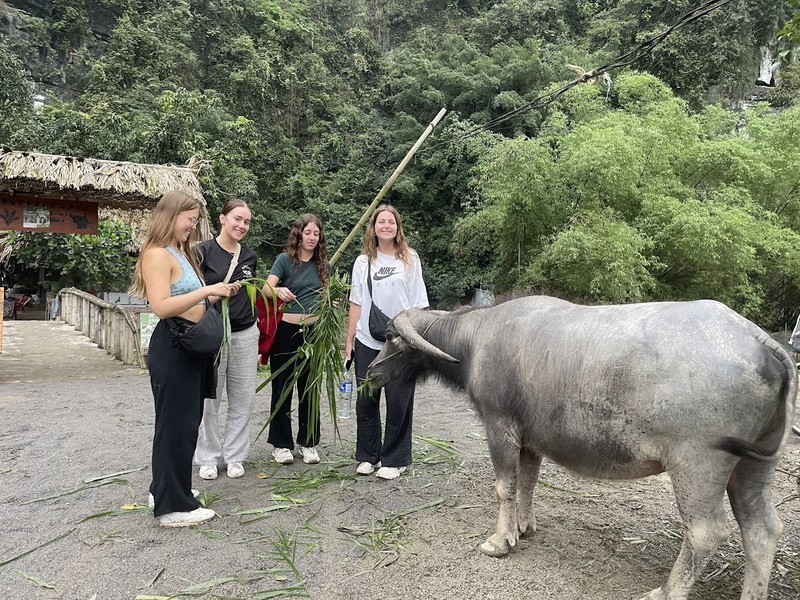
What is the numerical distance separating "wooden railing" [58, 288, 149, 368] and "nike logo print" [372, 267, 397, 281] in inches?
241

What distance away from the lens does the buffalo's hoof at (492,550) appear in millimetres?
2740

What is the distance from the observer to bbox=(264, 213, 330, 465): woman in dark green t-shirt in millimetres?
3791

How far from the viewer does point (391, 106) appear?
24328 millimetres

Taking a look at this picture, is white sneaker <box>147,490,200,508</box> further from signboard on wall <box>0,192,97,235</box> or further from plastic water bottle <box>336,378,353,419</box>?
signboard on wall <box>0,192,97,235</box>

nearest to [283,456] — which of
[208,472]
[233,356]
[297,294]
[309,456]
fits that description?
[309,456]

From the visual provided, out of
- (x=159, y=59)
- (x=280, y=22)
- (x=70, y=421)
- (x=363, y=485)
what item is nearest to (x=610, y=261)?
(x=363, y=485)

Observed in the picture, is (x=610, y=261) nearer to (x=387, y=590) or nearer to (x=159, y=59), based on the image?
(x=387, y=590)

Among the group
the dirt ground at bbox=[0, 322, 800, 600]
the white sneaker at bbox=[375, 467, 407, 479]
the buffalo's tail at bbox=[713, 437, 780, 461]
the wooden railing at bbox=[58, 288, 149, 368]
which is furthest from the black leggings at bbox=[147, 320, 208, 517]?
the wooden railing at bbox=[58, 288, 149, 368]

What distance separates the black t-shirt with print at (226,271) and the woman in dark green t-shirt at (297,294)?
252 mm

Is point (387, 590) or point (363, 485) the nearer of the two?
point (387, 590)

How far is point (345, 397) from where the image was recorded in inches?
191

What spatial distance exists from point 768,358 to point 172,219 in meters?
2.70

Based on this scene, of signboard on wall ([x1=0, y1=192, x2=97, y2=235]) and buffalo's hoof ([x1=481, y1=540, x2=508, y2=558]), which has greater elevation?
signboard on wall ([x1=0, y1=192, x2=97, y2=235])

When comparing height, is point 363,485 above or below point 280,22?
below
